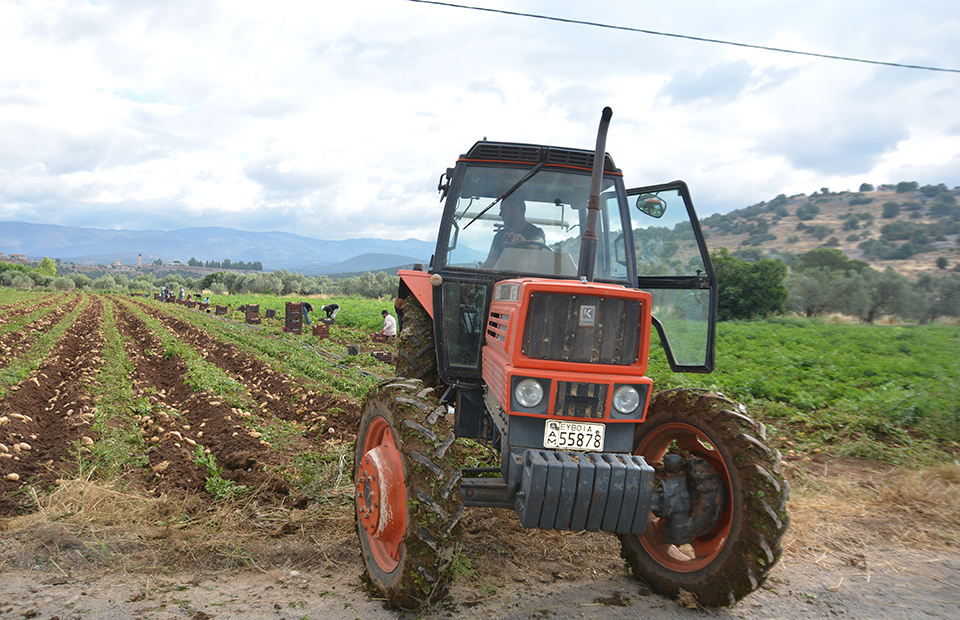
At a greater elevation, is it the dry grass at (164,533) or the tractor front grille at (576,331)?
the tractor front grille at (576,331)

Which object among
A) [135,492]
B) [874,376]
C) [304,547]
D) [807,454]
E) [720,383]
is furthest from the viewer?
[874,376]

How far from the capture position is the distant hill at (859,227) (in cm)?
6762

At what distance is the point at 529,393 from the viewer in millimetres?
2627

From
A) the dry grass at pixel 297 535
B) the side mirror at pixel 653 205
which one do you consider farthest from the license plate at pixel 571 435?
the side mirror at pixel 653 205

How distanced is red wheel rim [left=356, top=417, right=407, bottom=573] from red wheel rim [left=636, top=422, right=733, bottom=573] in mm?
1425

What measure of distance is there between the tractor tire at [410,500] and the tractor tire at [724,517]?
1.32 m

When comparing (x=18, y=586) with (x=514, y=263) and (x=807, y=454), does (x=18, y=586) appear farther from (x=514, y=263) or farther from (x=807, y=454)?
(x=807, y=454)

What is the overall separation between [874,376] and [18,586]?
508 inches

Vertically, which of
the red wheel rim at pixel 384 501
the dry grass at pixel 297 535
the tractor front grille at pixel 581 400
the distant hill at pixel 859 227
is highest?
the distant hill at pixel 859 227

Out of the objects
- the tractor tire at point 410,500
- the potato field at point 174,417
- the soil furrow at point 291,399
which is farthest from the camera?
the soil furrow at point 291,399

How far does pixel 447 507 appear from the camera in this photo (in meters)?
2.48

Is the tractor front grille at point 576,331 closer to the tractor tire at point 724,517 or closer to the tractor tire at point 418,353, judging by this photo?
the tractor tire at point 724,517

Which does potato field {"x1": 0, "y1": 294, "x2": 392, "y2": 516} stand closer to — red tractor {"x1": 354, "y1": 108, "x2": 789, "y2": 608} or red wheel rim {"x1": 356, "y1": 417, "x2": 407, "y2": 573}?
red wheel rim {"x1": 356, "y1": 417, "x2": 407, "y2": 573}

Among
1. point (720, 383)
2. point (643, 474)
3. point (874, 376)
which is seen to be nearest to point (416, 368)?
point (643, 474)
